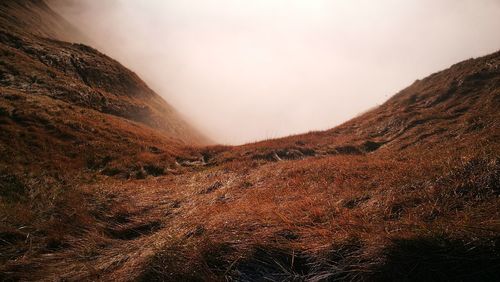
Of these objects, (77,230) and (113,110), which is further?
(113,110)

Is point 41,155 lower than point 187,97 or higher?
lower

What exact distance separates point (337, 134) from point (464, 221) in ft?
82.9

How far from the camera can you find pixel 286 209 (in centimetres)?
645

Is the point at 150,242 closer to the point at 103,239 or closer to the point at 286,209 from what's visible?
the point at 103,239

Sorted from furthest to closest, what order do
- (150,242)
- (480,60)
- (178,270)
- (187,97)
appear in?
(187,97) < (480,60) < (150,242) < (178,270)

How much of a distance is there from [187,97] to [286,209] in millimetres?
167518

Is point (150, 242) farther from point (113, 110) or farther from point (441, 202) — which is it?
point (113, 110)

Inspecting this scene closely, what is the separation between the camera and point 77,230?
7.60m

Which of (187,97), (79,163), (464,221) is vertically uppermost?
(187,97)

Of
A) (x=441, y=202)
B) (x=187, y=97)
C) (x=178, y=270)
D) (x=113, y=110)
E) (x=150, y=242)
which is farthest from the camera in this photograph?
(x=187, y=97)

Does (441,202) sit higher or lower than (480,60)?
lower


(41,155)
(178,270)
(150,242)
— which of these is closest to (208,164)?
(41,155)

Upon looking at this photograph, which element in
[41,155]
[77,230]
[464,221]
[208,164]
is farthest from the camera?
[208,164]

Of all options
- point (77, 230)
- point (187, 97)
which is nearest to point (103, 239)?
point (77, 230)
